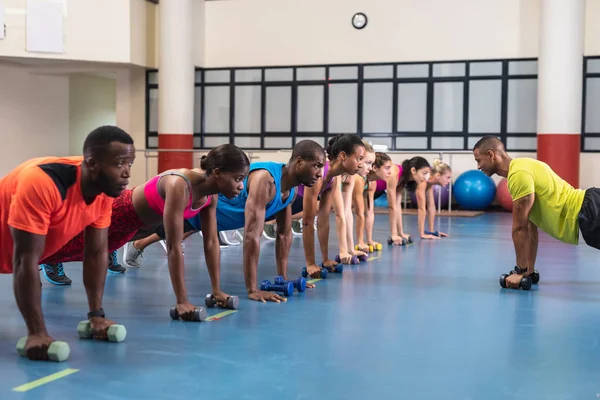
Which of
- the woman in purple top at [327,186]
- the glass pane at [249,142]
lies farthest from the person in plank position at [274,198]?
the glass pane at [249,142]

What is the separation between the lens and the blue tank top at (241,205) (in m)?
4.51

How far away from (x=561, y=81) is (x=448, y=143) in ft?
8.52

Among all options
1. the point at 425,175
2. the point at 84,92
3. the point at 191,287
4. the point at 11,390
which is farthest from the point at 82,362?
the point at 84,92

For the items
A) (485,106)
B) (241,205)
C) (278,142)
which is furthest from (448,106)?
(241,205)

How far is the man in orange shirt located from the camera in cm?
284

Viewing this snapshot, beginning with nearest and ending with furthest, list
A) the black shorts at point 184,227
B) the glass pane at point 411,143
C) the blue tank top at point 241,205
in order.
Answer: the blue tank top at point 241,205, the black shorts at point 184,227, the glass pane at point 411,143

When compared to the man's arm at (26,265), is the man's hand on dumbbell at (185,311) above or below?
below

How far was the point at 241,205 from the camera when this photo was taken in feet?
17.0

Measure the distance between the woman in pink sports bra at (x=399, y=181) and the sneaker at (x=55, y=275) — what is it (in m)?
3.71

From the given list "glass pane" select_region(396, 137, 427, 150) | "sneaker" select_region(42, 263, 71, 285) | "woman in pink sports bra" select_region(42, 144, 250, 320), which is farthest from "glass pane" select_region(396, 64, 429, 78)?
"woman in pink sports bra" select_region(42, 144, 250, 320)

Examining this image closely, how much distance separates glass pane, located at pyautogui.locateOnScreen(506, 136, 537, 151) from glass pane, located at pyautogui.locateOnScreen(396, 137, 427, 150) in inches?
65.9

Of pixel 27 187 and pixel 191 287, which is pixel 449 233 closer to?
pixel 191 287

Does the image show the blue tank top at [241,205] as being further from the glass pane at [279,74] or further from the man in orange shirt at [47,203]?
the glass pane at [279,74]

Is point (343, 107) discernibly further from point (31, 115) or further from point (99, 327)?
point (99, 327)
